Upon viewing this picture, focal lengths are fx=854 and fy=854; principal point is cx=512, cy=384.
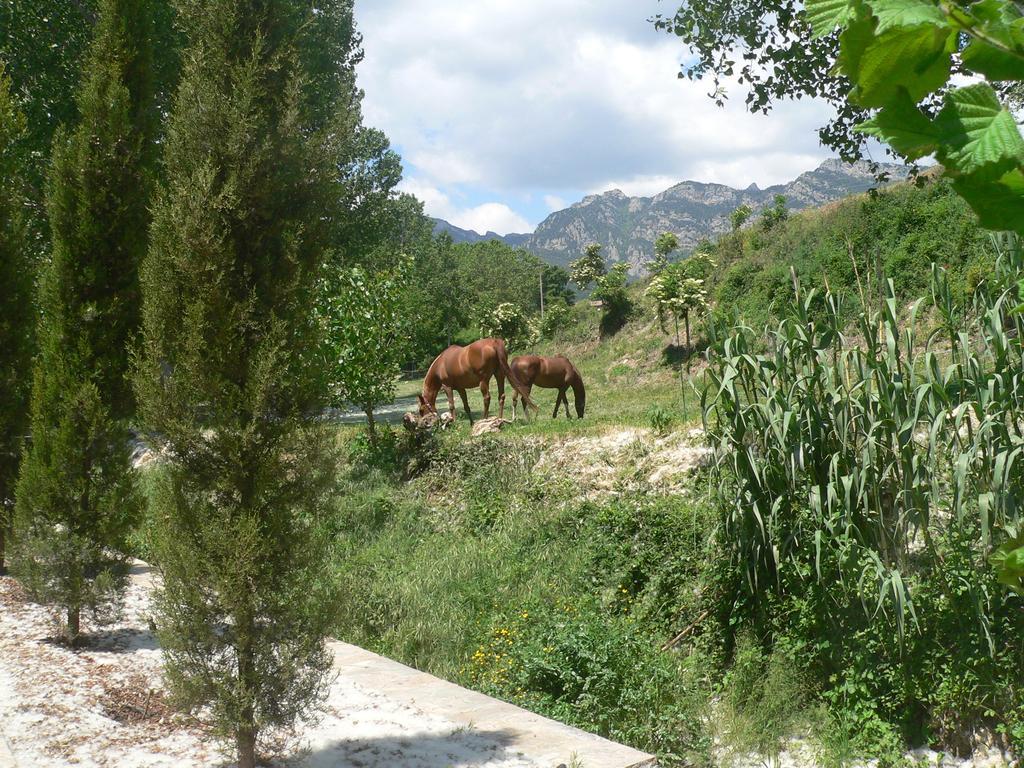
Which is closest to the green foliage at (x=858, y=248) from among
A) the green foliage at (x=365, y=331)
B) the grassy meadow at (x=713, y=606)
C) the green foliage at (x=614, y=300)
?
the green foliage at (x=614, y=300)

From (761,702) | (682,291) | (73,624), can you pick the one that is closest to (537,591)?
(761,702)

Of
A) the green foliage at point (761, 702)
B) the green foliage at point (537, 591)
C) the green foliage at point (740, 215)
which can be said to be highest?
the green foliage at point (740, 215)

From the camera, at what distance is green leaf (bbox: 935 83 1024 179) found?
767 mm

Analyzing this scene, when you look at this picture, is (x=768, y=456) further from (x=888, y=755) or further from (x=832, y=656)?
(x=888, y=755)

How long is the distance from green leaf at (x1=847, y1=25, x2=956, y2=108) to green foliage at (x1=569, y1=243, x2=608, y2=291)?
5018 centimetres

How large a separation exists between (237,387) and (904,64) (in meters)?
3.48

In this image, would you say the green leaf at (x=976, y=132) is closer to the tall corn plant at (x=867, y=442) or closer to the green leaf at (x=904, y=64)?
the green leaf at (x=904, y=64)

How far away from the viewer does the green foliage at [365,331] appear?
1388cm

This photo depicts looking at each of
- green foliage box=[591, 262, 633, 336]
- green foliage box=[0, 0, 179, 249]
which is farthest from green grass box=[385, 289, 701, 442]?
green foliage box=[0, 0, 179, 249]

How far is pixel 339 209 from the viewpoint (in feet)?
14.7

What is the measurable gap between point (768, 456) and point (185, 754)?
155 inches

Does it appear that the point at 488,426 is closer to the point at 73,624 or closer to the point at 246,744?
the point at 73,624

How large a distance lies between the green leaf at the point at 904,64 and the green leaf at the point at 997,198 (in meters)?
0.10

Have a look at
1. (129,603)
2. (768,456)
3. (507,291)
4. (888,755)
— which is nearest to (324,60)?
(129,603)
